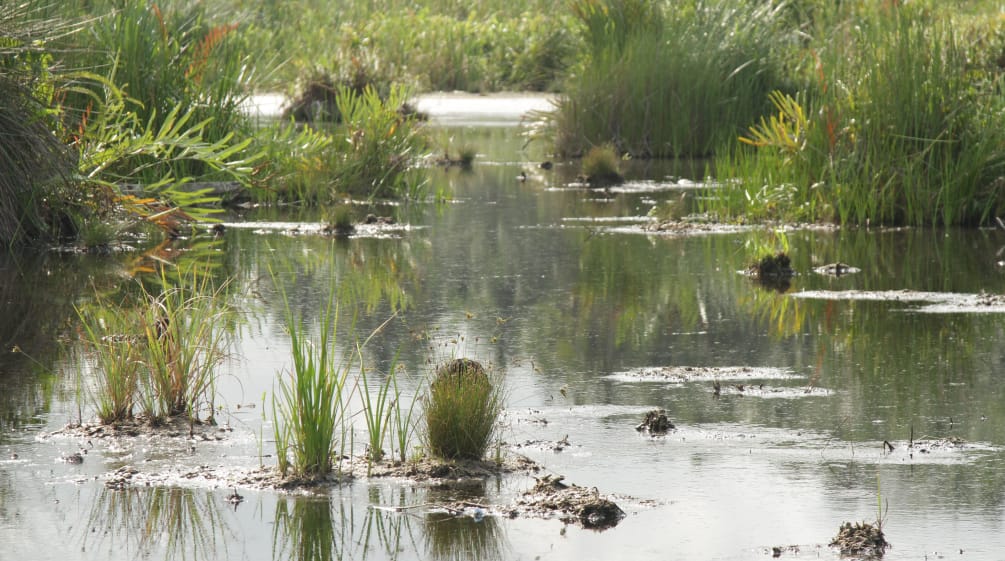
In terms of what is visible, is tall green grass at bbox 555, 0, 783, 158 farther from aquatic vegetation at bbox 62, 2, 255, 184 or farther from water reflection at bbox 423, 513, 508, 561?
water reflection at bbox 423, 513, 508, 561

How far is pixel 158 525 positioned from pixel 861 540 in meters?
2.43

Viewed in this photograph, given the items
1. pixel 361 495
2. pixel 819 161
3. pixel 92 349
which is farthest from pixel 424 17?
pixel 361 495

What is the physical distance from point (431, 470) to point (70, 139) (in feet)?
28.5

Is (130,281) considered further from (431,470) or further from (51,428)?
(431,470)

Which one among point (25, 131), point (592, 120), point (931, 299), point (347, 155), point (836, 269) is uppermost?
point (592, 120)

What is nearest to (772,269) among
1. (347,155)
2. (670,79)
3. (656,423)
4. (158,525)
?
(656,423)

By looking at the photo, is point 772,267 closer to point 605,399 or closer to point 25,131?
point 605,399

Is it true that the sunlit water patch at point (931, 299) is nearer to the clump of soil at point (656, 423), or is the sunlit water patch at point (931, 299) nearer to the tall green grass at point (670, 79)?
the clump of soil at point (656, 423)

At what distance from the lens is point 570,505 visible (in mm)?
5676

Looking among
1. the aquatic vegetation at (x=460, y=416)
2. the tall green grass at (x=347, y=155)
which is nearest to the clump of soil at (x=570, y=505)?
the aquatic vegetation at (x=460, y=416)

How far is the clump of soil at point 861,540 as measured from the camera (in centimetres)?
514

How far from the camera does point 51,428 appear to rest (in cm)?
693

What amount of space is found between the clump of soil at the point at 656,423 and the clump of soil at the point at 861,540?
5.34 feet

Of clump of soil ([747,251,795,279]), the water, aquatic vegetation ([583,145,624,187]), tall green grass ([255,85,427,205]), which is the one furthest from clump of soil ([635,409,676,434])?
aquatic vegetation ([583,145,624,187])
